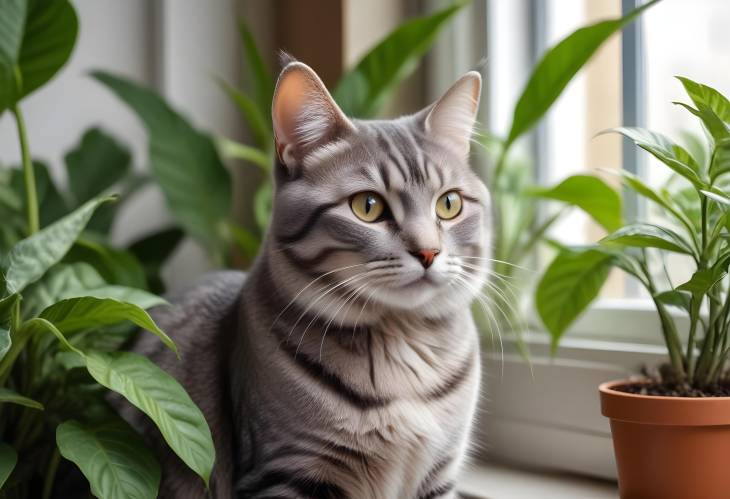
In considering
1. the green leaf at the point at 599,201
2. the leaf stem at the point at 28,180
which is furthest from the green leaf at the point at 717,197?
the leaf stem at the point at 28,180

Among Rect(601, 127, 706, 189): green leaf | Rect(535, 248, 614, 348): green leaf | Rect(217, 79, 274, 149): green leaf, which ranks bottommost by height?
Rect(535, 248, 614, 348): green leaf

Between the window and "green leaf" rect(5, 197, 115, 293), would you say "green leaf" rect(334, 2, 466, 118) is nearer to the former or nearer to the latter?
the window

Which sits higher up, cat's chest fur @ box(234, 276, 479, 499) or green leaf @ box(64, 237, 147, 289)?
green leaf @ box(64, 237, 147, 289)

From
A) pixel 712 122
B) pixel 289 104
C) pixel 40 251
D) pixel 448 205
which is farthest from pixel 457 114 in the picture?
pixel 40 251

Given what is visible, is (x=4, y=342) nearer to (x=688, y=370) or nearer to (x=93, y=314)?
(x=93, y=314)

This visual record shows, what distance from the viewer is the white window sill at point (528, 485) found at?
4.00ft

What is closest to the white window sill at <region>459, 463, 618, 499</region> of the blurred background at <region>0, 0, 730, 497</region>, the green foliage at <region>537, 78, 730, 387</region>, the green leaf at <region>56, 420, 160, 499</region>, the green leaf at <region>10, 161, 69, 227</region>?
the blurred background at <region>0, 0, 730, 497</region>

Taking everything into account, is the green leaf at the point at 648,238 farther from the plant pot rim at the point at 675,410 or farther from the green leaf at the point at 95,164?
the green leaf at the point at 95,164

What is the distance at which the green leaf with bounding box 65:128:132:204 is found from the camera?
1.62 meters

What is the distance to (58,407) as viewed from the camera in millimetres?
1093

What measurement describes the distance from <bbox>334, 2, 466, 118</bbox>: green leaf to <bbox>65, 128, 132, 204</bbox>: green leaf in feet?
1.78

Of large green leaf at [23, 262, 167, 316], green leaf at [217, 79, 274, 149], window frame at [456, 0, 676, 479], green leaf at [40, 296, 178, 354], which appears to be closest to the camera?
green leaf at [40, 296, 178, 354]

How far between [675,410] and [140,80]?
1.52 m

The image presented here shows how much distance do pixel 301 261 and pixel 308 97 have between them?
0.69 feet
